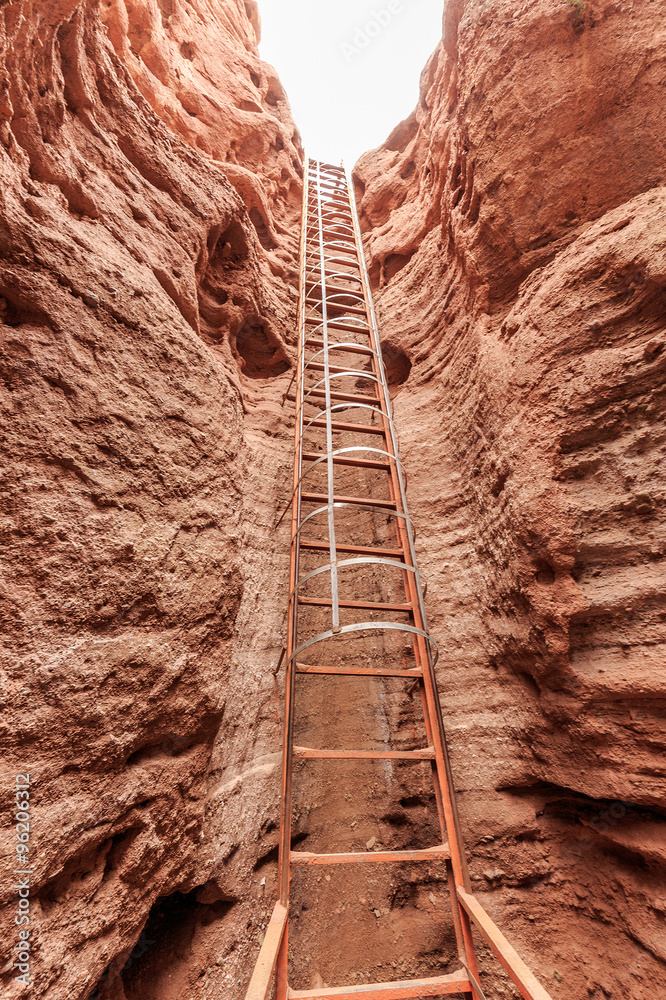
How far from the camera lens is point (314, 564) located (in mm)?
3607

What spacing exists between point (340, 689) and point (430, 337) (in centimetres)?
320

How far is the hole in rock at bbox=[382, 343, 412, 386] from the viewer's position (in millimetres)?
4719

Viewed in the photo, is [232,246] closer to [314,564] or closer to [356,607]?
[314,564]

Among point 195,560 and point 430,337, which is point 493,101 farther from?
point 195,560

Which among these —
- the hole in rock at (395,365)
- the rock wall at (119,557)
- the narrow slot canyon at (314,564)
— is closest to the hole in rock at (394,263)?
the hole in rock at (395,365)

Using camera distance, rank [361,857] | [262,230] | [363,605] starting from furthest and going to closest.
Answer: [262,230] → [363,605] → [361,857]

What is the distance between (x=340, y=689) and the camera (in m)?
3.15

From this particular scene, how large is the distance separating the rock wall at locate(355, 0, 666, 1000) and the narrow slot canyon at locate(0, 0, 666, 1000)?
0.6 inches

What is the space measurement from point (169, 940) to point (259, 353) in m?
4.12

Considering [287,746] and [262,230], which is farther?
[262,230]

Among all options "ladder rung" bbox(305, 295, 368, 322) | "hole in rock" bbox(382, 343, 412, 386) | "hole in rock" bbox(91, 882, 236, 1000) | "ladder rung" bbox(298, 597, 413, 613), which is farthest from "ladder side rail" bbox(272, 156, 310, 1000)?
"hole in rock" bbox(382, 343, 412, 386)

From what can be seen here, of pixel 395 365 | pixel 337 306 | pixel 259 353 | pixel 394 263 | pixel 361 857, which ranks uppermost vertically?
pixel 394 263

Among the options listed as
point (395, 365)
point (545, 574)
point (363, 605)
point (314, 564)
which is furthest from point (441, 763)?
point (395, 365)

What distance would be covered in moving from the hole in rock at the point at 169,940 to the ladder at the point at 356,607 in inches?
14.6
